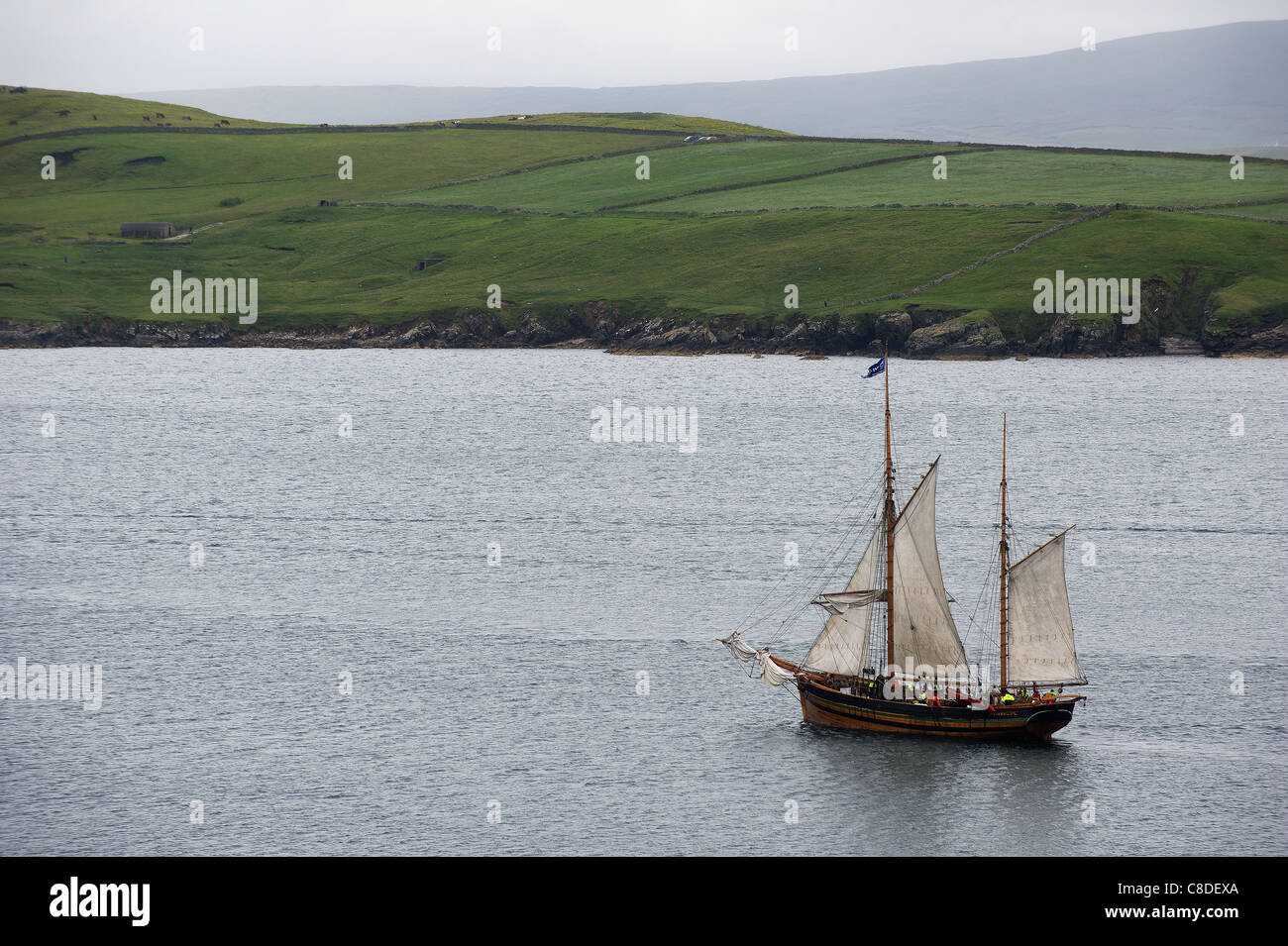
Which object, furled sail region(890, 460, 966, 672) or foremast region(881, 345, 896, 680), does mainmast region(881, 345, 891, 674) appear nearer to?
foremast region(881, 345, 896, 680)

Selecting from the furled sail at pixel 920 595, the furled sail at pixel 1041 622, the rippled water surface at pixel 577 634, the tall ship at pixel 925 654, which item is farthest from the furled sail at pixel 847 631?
the furled sail at pixel 1041 622

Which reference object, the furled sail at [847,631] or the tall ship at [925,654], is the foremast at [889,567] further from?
the furled sail at [847,631]

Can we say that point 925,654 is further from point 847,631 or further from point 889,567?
point 889,567

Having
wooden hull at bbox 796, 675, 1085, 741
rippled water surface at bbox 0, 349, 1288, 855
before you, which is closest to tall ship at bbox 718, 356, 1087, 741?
wooden hull at bbox 796, 675, 1085, 741

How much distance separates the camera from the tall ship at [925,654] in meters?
63.4

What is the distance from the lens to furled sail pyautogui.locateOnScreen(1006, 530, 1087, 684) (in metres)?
64.4

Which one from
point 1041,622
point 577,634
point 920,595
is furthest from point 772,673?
point 577,634

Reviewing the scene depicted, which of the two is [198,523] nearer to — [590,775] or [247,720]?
[247,720]

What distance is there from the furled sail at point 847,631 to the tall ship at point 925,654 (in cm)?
4

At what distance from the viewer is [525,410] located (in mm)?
164125
